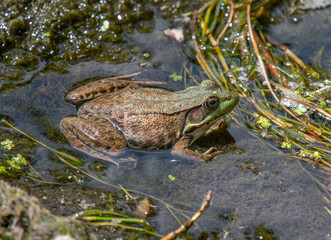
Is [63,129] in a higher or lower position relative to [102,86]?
lower

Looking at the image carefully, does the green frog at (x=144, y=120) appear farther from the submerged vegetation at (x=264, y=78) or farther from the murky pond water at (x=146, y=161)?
the submerged vegetation at (x=264, y=78)

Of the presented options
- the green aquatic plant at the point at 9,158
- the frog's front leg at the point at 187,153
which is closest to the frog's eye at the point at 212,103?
the frog's front leg at the point at 187,153

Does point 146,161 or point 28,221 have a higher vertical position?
point 28,221

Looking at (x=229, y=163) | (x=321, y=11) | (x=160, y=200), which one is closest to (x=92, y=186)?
(x=160, y=200)

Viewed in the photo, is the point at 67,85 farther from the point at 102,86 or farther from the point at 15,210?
the point at 15,210

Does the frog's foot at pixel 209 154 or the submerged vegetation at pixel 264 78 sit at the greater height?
the submerged vegetation at pixel 264 78

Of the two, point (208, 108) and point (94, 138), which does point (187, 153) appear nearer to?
point (208, 108)

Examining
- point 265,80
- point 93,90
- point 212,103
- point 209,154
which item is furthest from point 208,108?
point 93,90
